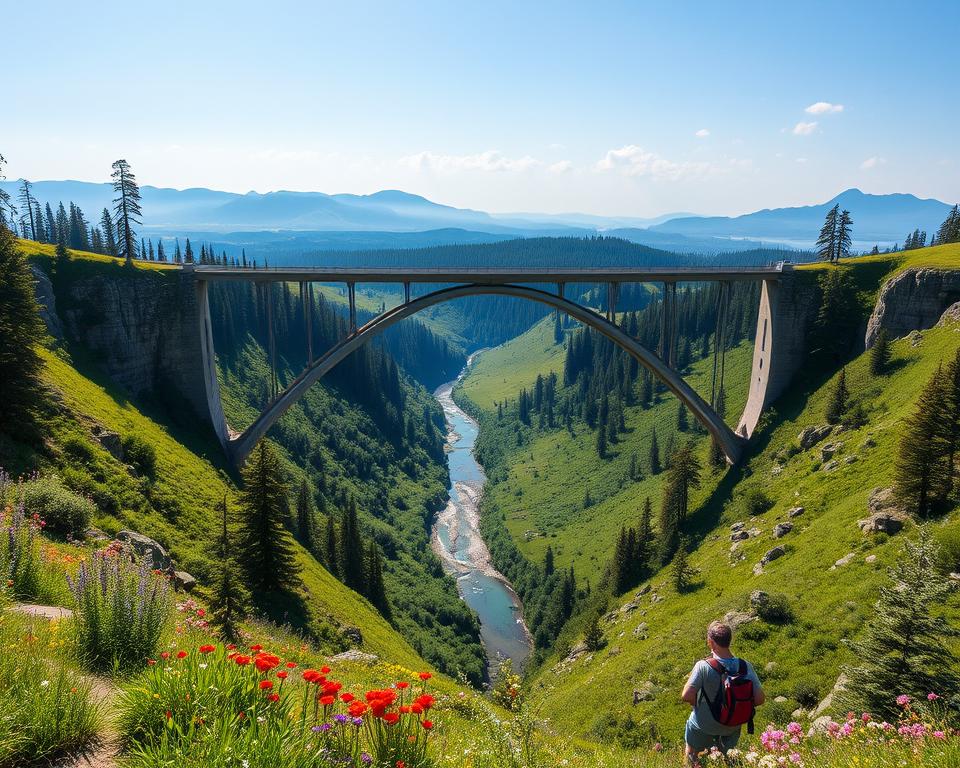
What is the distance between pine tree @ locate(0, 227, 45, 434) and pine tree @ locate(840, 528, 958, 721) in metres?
24.7

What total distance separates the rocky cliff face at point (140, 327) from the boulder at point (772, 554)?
3347 cm

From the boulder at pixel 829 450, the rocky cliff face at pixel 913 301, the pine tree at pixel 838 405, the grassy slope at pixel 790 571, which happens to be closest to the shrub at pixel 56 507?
the grassy slope at pixel 790 571

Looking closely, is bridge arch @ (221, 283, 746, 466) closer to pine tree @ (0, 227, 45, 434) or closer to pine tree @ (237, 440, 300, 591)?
pine tree @ (237, 440, 300, 591)

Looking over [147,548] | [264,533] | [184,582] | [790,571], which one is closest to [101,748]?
[147,548]

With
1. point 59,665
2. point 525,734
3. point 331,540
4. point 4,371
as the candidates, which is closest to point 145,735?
point 59,665

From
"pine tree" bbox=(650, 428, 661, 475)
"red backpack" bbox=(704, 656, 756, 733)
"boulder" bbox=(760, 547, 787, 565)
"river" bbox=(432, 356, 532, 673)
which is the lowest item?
"river" bbox=(432, 356, 532, 673)

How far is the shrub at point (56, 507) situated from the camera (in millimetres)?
12969

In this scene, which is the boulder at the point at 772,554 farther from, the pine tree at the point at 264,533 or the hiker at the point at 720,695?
the hiker at the point at 720,695

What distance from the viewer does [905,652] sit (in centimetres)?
987

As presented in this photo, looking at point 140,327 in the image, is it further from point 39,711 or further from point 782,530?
point 782,530

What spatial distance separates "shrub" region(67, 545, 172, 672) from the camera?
5594 mm

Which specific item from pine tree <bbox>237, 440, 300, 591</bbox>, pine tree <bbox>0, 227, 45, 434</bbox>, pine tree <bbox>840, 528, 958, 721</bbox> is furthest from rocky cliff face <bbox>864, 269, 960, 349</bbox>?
pine tree <bbox>0, 227, 45, 434</bbox>

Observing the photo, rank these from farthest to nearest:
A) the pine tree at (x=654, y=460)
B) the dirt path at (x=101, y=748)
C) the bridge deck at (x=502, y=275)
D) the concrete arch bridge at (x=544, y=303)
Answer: the pine tree at (x=654, y=460) → the concrete arch bridge at (x=544, y=303) → the bridge deck at (x=502, y=275) → the dirt path at (x=101, y=748)

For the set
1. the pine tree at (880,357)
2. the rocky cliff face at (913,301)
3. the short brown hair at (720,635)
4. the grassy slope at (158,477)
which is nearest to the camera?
the short brown hair at (720,635)
